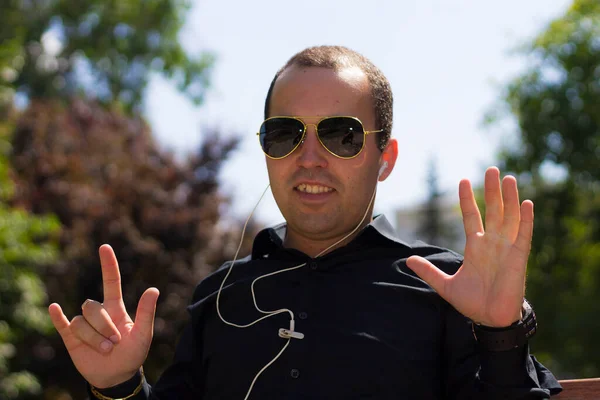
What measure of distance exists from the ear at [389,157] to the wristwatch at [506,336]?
0.94 m

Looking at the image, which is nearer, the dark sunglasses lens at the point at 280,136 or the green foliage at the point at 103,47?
the dark sunglasses lens at the point at 280,136

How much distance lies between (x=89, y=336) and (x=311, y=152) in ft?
3.21

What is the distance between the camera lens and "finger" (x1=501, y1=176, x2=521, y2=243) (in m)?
2.26

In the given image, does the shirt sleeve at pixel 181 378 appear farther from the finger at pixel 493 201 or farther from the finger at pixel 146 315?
the finger at pixel 493 201

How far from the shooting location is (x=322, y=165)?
2791 millimetres

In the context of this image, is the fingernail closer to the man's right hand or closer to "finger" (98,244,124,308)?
the man's right hand

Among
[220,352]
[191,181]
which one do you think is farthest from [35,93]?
[220,352]

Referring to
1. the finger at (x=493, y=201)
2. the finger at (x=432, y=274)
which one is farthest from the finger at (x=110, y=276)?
the finger at (x=493, y=201)

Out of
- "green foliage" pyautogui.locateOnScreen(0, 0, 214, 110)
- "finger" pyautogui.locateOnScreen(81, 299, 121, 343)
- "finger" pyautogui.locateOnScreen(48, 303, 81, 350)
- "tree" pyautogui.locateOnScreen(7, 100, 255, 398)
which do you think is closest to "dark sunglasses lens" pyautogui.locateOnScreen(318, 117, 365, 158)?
"finger" pyautogui.locateOnScreen(81, 299, 121, 343)

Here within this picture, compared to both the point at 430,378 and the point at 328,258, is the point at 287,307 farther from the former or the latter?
the point at 430,378

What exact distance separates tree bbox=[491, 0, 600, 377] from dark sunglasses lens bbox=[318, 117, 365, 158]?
17.4m

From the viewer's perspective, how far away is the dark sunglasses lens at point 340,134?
2783mm

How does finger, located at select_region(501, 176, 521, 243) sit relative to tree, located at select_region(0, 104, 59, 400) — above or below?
above

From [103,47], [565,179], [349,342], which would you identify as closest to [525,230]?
[349,342]
